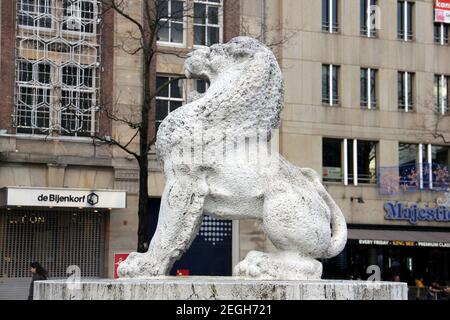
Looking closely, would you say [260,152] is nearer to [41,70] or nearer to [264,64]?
[264,64]

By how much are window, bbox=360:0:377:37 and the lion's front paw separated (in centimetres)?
2417

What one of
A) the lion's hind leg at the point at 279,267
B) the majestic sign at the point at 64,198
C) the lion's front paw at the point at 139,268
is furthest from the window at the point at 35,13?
Result: the lion's hind leg at the point at 279,267

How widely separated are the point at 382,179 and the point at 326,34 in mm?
5276

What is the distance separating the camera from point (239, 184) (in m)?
6.89

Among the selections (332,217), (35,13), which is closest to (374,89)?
(35,13)

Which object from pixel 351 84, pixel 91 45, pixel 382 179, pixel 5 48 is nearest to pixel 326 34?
pixel 351 84

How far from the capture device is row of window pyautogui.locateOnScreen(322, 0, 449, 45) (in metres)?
29.3

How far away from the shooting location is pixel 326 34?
2891 cm

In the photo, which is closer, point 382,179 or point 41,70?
point 41,70

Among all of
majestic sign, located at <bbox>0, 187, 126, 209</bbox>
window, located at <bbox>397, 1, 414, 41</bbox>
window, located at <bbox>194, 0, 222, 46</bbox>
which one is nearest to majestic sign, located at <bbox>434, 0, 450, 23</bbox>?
window, located at <bbox>397, 1, 414, 41</bbox>

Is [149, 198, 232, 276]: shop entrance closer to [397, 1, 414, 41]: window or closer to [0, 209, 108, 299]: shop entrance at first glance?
[0, 209, 108, 299]: shop entrance

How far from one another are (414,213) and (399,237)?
58.9 inches

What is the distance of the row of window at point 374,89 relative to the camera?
29.0 metres

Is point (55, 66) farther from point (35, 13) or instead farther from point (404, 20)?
point (404, 20)
